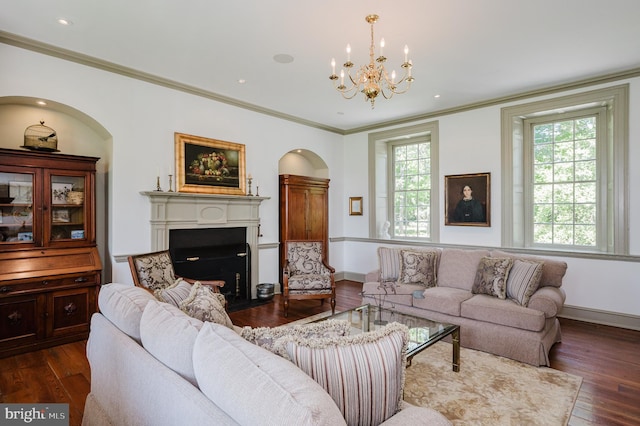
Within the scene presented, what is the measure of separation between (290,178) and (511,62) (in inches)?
137

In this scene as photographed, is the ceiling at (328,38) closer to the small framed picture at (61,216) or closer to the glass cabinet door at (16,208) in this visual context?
the glass cabinet door at (16,208)

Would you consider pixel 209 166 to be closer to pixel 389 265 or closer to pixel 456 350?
pixel 389 265

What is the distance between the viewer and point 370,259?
21.8 feet

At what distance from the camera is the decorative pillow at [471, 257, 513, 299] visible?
3.59 meters

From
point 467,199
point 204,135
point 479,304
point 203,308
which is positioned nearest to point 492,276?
point 479,304

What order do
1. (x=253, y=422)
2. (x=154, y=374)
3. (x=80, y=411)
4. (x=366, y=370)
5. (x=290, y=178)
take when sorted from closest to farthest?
(x=253, y=422), (x=366, y=370), (x=154, y=374), (x=80, y=411), (x=290, y=178)

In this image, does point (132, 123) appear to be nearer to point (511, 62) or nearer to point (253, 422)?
point (253, 422)

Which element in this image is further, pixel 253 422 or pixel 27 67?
pixel 27 67

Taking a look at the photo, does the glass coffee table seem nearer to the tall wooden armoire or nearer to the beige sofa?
the beige sofa

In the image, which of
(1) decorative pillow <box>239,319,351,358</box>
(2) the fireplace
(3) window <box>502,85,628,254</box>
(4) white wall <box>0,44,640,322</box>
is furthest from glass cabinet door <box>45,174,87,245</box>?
(3) window <box>502,85,628,254</box>

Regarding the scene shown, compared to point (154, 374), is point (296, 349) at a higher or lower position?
higher

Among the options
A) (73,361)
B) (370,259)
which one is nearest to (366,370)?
(73,361)

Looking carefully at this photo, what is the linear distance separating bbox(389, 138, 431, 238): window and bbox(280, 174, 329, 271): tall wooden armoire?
1335 millimetres

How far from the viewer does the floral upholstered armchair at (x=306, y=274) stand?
4598 mm
